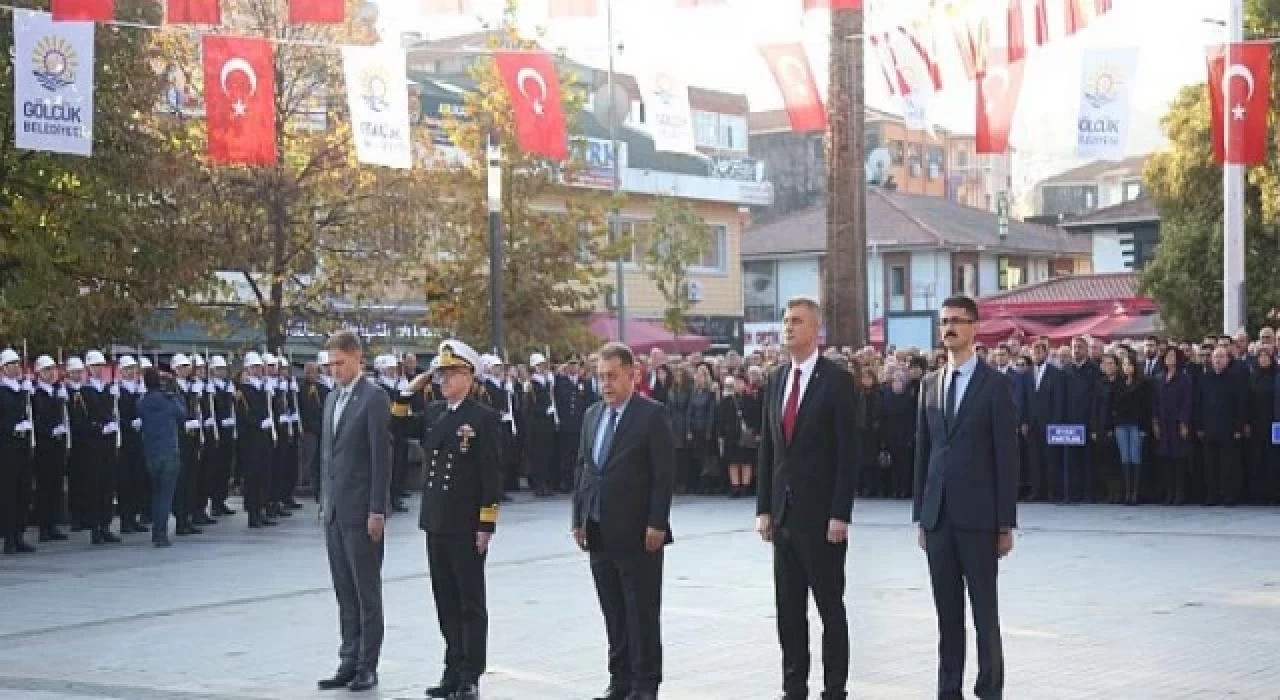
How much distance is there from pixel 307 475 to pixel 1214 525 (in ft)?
44.5

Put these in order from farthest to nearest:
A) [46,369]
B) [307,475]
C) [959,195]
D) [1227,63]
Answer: [959,195]
[307,475]
[1227,63]
[46,369]

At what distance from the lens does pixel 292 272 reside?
33125 mm

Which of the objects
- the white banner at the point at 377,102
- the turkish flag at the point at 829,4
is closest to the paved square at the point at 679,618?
the white banner at the point at 377,102

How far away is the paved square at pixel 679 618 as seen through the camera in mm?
11133

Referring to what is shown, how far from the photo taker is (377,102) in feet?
77.5

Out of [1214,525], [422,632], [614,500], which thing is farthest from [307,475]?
[614,500]

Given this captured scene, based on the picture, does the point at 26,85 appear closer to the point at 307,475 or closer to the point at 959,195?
the point at 307,475

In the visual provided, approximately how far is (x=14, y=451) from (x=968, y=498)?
14180 mm

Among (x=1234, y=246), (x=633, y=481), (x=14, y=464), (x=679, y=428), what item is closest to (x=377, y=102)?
(x=14, y=464)

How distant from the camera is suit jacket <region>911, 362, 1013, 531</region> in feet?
32.2

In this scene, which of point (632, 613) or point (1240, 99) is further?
point (1240, 99)

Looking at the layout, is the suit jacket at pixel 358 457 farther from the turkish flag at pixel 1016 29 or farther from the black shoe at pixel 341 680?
the turkish flag at pixel 1016 29

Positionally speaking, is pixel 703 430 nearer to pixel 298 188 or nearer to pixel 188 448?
pixel 188 448

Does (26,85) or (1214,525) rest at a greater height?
(26,85)
